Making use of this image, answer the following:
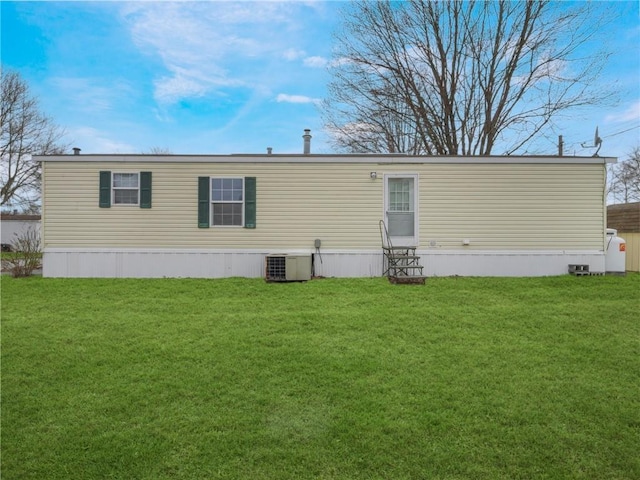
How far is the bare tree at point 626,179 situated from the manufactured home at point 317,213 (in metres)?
18.5

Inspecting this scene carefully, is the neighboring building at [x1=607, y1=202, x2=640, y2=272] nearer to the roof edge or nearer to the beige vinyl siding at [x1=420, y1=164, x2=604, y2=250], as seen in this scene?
the beige vinyl siding at [x1=420, y1=164, x2=604, y2=250]

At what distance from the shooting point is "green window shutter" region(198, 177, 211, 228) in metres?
9.09

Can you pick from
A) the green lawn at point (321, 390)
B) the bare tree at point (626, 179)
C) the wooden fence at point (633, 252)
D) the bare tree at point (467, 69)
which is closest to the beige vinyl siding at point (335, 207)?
the wooden fence at point (633, 252)

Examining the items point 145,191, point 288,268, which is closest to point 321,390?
point 288,268

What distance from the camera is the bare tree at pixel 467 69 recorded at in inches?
591

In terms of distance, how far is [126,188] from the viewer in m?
9.12

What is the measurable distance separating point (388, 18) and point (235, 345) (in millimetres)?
16702

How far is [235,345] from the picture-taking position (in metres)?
4.50

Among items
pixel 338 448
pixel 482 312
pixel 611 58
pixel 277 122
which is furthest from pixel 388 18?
pixel 338 448

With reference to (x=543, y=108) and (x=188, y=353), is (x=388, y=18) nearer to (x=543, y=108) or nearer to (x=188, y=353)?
(x=543, y=108)

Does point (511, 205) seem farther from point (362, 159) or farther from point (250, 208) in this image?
point (250, 208)

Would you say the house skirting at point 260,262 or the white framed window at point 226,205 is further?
the white framed window at point 226,205

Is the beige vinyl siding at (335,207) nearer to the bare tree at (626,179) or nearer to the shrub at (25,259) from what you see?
the shrub at (25,259)

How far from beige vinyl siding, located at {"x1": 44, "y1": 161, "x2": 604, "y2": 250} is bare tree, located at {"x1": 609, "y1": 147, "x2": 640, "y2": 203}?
18.6m
